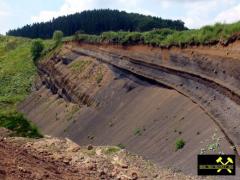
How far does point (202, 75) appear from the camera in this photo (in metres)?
30.4

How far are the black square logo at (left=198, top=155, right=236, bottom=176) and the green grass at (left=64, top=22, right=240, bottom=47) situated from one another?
9.07 m

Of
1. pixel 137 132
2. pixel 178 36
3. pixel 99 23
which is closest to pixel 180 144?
pixel 137 132

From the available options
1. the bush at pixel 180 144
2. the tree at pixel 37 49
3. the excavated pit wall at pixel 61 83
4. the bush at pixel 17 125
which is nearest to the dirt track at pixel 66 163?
the bush at pixel 17 125

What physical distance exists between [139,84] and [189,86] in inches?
361

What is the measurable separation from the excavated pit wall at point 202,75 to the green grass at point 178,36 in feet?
1.75

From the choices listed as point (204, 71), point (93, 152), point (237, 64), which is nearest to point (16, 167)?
point (93, 152)

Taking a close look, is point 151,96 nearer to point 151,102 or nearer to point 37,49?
point 151,102

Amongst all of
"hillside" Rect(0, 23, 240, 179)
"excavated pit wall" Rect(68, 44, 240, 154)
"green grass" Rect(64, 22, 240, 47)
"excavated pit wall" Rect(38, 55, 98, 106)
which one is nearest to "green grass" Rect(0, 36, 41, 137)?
"excavated pit wall" Rect(38, 55, 98, 106)

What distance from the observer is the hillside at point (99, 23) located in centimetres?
7981

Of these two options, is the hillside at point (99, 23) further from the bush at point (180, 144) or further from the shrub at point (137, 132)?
the bush at point (180, 144)

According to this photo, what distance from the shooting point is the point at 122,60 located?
150 ft

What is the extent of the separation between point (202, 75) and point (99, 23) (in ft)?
244

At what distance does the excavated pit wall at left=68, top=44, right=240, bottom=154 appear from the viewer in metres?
25.4

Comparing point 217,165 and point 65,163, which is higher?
point 65,163
